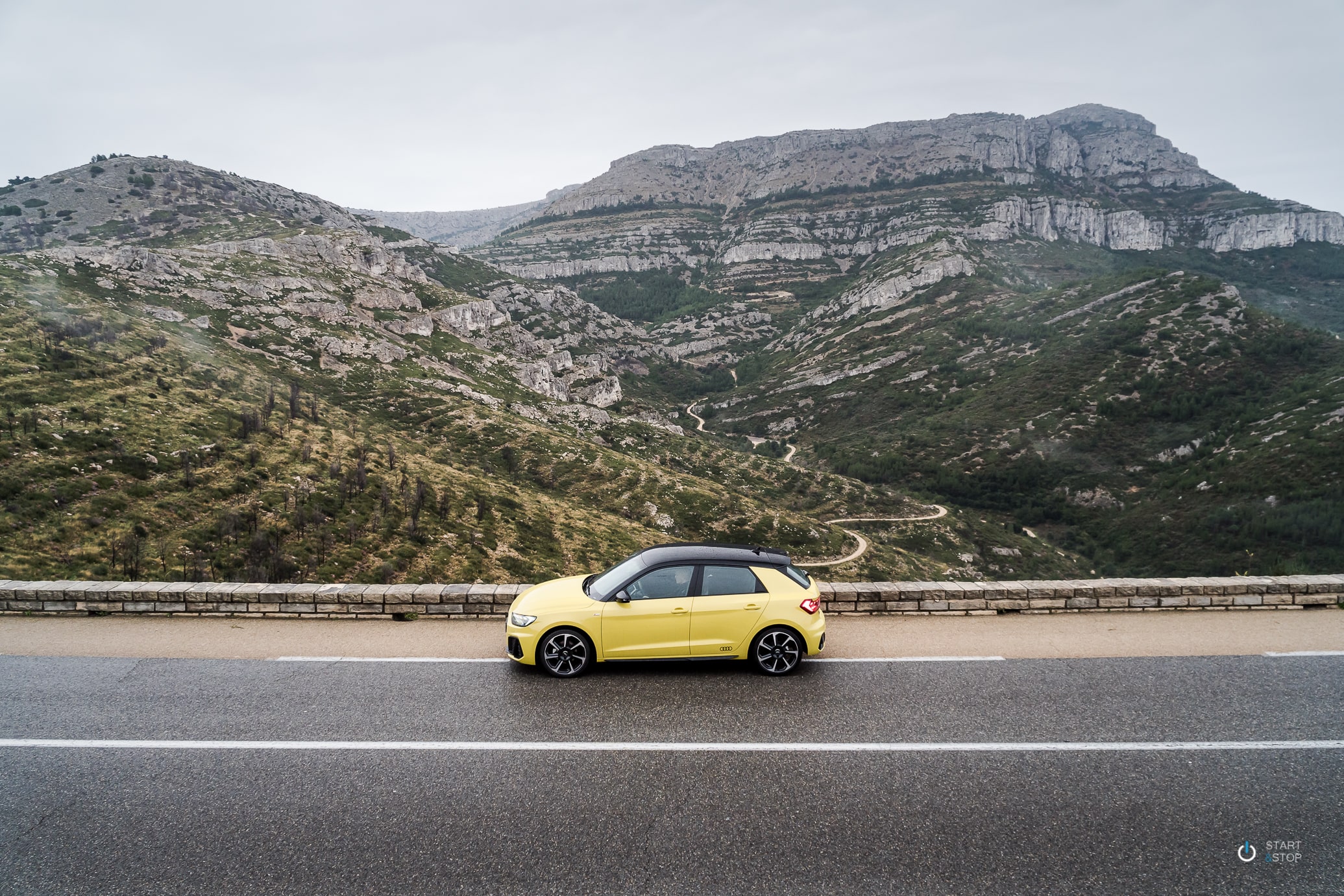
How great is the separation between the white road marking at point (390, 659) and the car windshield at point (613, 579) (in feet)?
6.40

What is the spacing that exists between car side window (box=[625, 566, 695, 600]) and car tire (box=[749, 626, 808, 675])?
4.57ft

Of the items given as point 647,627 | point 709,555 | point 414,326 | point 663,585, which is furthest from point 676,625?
point 414,326

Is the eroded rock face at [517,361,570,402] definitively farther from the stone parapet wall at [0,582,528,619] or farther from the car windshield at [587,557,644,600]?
the car windshield at [587,557,644,600]

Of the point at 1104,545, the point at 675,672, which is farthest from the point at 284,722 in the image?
the point at 1104,545

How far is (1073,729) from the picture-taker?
291 inches

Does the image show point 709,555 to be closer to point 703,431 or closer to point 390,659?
point 390,659

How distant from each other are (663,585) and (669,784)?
317cm

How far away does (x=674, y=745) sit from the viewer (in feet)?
23.2

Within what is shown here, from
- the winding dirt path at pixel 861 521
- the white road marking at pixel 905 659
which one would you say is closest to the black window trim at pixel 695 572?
the white road marking at pixel 905 659

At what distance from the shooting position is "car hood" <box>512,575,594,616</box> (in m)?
9.04

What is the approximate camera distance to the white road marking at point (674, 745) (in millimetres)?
6965

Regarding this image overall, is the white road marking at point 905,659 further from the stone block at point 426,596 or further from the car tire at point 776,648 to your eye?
the stone block at point 426,596

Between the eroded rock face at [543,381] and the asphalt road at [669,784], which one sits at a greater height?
the eroded rock face at [543,381]

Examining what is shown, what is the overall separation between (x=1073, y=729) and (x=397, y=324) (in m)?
125
